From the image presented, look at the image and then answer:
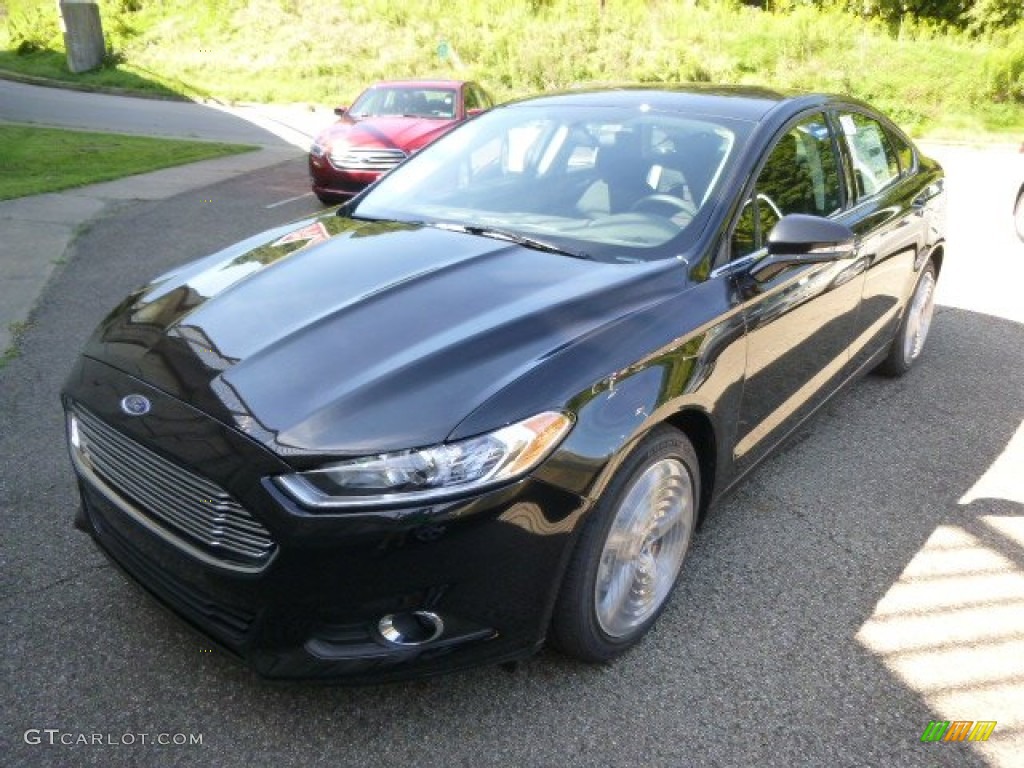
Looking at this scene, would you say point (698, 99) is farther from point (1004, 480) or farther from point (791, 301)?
point (1004, 480)

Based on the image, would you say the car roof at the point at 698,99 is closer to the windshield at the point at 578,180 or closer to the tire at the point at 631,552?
the windshield at the point at 578,180

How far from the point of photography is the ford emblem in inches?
90.3

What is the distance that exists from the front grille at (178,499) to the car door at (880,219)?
9.28ft

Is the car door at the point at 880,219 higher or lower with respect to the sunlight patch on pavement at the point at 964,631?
higher

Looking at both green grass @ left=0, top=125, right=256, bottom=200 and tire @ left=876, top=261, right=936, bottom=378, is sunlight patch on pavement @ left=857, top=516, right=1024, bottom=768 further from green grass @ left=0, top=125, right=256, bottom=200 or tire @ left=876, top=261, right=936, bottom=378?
green grass @ left=0, top=125, right=256, bottom=200

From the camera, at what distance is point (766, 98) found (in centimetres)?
363

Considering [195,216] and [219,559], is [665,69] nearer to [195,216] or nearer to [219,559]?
[195,216]

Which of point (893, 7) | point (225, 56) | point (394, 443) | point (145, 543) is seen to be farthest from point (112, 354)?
point (893, 7)

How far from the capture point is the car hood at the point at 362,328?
6.98 ft

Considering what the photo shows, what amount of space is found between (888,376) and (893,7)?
3522cm

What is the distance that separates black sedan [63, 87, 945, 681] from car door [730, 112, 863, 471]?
15mm

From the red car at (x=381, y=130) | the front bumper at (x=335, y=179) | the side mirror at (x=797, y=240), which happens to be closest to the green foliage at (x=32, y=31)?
the red car at (x=381, y=130)

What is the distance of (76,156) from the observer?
12617 mm

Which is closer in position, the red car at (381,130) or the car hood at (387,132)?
the red car at (381,130)
